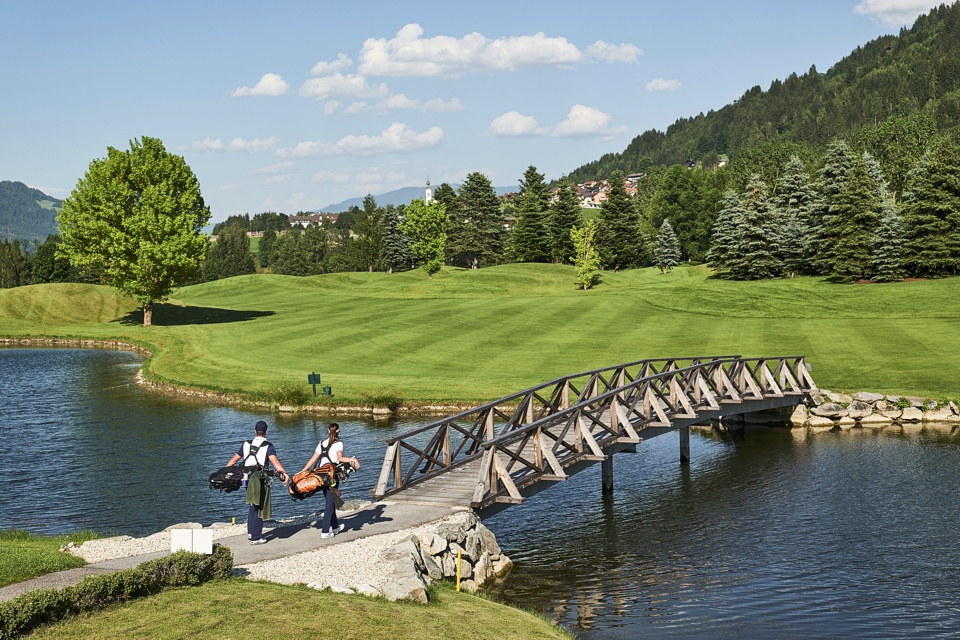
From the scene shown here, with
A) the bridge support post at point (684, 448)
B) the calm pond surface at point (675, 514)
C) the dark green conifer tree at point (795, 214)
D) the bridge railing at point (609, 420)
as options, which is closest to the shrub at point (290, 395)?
the calm pond surface at point (675, 514)

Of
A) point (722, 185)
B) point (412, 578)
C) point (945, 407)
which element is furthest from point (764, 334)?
point (722, 185)

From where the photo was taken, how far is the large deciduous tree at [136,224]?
7100 cm

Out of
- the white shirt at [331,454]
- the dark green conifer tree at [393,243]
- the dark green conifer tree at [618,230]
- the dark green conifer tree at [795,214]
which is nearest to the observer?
the white shirt at [331,454]

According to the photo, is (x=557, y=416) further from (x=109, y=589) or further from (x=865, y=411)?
(x=865, y=411)

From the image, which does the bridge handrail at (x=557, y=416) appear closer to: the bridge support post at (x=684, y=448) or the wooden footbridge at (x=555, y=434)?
the wooden footbridge at (x=555, y=434)

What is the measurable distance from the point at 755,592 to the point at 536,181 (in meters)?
117

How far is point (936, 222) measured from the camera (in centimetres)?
7450

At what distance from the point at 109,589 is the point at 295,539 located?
588 cm

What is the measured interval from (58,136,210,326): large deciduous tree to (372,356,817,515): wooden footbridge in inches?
1640

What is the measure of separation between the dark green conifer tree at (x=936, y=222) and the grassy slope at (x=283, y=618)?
68.9 meters

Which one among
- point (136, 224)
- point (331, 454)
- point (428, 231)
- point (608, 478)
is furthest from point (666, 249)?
point (331, 454)

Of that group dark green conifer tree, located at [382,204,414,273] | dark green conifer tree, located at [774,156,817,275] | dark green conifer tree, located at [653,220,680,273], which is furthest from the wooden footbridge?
dark green conifer tree, located at [382,204,414,273]

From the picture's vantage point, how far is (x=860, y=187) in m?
79.8

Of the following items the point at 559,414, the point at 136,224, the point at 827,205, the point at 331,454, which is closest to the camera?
the point at 331,454
